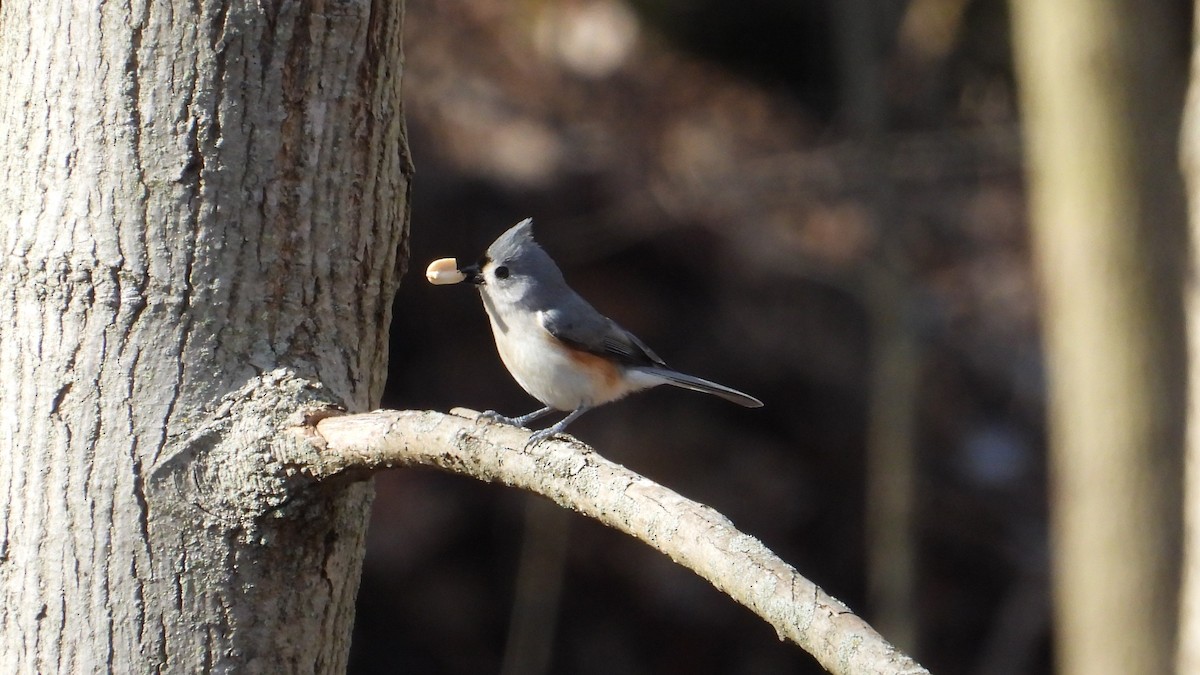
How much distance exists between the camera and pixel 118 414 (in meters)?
1.73

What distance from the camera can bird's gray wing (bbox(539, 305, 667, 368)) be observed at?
3082 millimetres

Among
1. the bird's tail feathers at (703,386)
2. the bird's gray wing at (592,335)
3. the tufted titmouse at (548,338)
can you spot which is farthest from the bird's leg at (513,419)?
the bird's tail feathers at (703,386)

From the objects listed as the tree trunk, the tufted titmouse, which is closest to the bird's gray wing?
the tufted titmouse

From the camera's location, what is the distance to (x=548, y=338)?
10.0ft

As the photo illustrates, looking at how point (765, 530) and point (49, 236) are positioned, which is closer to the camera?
point (49, 236)

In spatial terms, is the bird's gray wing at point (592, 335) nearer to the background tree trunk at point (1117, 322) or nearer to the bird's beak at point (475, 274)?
the bird's beak at point (475, 274)

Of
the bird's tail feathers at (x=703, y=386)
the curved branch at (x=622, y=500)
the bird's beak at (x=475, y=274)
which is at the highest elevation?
the bird's beak at (x=475, y=274)

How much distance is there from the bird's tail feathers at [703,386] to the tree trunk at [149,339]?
4.16 ft

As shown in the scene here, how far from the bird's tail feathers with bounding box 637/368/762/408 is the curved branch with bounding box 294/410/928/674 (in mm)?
1176

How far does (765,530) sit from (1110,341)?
2.91 m

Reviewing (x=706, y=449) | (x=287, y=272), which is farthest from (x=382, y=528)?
(x=287, y=272)

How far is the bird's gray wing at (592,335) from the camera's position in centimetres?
308

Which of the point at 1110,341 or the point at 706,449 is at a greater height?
the point at 1110,341

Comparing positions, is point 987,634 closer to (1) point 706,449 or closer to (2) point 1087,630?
(1) point 706,449
